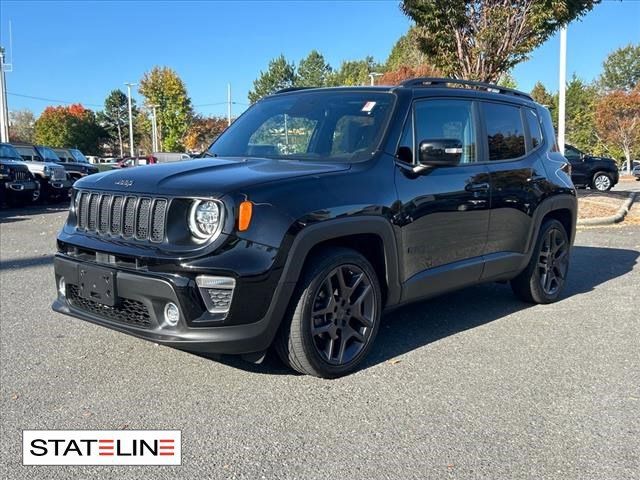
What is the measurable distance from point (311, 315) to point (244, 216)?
76 cm

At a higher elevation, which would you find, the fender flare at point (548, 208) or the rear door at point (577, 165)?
the rear door at point (577, 165)

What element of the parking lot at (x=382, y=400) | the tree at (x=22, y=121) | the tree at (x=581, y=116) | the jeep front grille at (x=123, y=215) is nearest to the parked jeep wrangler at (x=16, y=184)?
Answer: the parking lot at (x=382, y=400)

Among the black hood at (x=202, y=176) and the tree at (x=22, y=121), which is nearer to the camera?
the black hood at (x=202, y=176)

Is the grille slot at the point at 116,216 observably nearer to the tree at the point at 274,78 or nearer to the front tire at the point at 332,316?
the front tire at the point at 332,316

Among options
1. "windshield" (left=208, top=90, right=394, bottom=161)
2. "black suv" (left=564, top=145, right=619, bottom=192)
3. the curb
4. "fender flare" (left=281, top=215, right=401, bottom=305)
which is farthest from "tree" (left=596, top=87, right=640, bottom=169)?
"fender flare" (left=281, top=215, right=401, bottom=305)

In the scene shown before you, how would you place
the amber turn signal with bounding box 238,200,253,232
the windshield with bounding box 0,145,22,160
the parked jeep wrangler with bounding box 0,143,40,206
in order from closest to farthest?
the amber turn signal with bounding box 238,200,253,232
the parked jeep wrangler with bounding box 0,143,40,206
the windshield with bounding box 0,145,22,160

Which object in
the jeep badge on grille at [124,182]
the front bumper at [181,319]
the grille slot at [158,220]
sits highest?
the jeep badge on grille at [124,182]

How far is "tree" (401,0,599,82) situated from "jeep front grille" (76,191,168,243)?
1047 cm

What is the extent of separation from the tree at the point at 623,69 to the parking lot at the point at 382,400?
7398 centimetres

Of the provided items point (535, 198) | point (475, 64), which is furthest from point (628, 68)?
point (535, 198)

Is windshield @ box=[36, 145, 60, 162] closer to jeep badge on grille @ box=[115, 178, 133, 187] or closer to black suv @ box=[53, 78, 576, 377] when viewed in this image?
black suv @ box=[53, 78, 576, 377]

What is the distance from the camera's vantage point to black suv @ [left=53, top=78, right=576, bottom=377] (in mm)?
3336

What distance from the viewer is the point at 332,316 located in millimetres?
3838

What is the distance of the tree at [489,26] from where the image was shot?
12.3 meters
